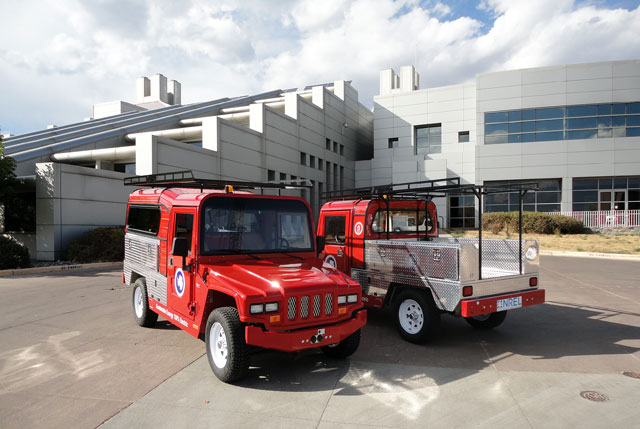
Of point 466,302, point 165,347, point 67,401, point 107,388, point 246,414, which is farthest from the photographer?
point 165,347

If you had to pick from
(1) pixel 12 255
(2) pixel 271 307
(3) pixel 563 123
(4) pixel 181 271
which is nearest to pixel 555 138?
(3) pixel 563 123

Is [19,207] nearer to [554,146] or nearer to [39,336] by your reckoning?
[39,336]

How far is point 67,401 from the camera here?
393 cm

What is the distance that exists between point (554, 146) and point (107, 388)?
33.0m

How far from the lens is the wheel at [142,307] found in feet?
20.9

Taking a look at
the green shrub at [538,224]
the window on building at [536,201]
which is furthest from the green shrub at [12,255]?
the window on building at [536,201]

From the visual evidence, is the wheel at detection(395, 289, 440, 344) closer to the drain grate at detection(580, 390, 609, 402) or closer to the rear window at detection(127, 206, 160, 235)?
the drain grate at detection(580, 390, 609, 402)

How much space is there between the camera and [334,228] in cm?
781

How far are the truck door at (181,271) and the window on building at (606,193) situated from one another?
104 ft

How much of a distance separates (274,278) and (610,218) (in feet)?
97.5

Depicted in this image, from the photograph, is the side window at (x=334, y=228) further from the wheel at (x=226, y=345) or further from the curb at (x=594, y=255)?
the curb at (x=594, y=255)

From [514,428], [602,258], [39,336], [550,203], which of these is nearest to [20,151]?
[39,336]

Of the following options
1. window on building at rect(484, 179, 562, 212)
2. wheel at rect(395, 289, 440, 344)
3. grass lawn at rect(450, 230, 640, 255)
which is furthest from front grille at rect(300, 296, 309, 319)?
window on building at rect(484, 179, 562, 212)

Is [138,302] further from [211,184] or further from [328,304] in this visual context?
[328,304]
